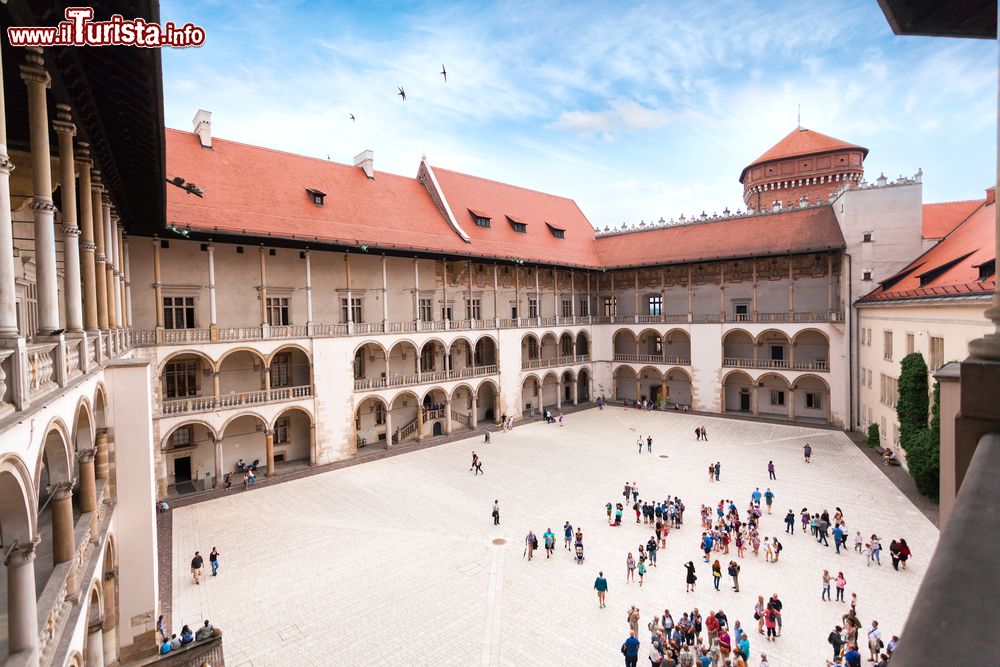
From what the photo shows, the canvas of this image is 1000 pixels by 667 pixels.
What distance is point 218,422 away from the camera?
22047mm

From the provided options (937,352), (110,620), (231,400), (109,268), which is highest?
(109,268)

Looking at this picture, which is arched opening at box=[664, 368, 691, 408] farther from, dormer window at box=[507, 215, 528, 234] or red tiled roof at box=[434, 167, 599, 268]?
dormer window at box=[507, 215, 528, 234]

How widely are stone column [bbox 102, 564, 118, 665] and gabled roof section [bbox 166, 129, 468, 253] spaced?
1440 cm

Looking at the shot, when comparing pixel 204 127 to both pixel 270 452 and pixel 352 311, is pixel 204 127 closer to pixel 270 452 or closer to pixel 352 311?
pixel 352 311

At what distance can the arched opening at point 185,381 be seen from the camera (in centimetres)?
2136

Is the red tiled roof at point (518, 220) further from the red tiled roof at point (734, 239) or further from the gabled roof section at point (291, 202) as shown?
the red tiled roof at point (734, 239)

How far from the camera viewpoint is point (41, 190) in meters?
6.96

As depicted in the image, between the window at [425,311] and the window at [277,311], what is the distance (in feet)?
24.5

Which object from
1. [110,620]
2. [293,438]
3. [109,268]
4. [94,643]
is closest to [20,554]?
[94,643]

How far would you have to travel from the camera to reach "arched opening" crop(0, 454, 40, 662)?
5000 millimetres

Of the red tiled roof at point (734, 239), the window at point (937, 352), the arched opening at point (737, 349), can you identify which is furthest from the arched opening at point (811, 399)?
the window at point (937, 352)

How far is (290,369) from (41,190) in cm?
1930

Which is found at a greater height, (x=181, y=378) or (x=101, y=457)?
(x=181, y=378)

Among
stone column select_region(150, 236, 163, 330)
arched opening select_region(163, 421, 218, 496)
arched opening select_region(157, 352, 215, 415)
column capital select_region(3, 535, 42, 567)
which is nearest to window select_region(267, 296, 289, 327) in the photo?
arched opening select_region(157, 352, 215, 415)
